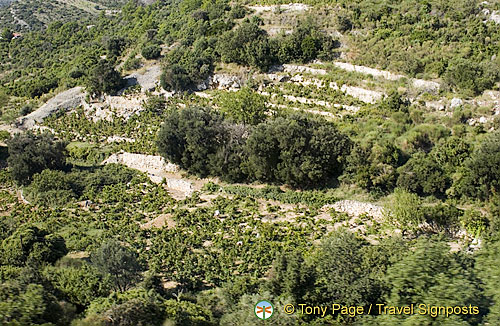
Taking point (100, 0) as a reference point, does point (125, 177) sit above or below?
below

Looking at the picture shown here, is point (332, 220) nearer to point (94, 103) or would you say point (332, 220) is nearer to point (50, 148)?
point (50, 148)

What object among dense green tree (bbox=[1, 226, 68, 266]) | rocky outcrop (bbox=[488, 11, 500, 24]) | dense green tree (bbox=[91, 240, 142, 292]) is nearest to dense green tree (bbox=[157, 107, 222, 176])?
dense green tree (bbox=[1, 226, 68, 266])

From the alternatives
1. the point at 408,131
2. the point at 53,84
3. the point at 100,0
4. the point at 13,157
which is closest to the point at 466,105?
the point at 408,131

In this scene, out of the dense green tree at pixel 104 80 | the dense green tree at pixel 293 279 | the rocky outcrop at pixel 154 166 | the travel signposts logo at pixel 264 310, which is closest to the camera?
the travel signposts logo at pixel 264 310

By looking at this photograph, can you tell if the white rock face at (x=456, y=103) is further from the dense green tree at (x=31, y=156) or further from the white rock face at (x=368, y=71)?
the dense green tree at (x=31, y=156)

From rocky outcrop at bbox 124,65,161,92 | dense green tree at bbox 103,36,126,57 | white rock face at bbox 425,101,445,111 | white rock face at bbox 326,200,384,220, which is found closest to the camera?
white rock face at bbox 326,200,384,220

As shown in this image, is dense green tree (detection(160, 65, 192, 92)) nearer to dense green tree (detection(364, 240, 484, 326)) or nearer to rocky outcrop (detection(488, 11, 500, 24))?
rocky outcrop (detection(488, 11, 500, 24))

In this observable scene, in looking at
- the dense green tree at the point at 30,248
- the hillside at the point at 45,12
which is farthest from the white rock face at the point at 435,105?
the hillside at the point at 45,12
